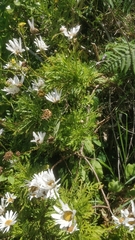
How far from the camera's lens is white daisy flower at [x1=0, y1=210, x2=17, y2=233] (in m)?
1.49

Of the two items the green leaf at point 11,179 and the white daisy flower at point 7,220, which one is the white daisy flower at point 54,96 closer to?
the green leaf at point 11,179

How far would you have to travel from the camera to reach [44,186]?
1.39 metres

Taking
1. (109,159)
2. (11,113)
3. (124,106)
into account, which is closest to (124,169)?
(109,159)

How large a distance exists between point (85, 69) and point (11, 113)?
39 cm

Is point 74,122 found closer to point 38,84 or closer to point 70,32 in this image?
point 38,84

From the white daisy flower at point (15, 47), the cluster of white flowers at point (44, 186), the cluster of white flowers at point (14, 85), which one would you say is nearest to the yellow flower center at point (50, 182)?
the cluster of white flowers at point (44, 186)

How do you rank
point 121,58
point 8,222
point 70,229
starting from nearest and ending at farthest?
point 70,229 < point 8,222 < point 121,58

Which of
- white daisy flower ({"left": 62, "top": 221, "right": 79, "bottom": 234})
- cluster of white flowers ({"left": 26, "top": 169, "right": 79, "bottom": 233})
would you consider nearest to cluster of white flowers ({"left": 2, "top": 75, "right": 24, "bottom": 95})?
cluster of white flowers ({"left": 26, "top": 169, "right": 79, "bottom": 233})

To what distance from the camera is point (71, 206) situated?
4.55 feet

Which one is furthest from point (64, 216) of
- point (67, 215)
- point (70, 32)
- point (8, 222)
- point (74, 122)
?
point (70, 32)

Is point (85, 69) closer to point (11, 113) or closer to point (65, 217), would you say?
point (11, 113)

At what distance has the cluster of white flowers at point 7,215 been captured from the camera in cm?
150

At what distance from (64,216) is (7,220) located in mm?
262

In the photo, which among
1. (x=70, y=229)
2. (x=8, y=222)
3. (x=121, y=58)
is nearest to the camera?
(x=70, y=229)
